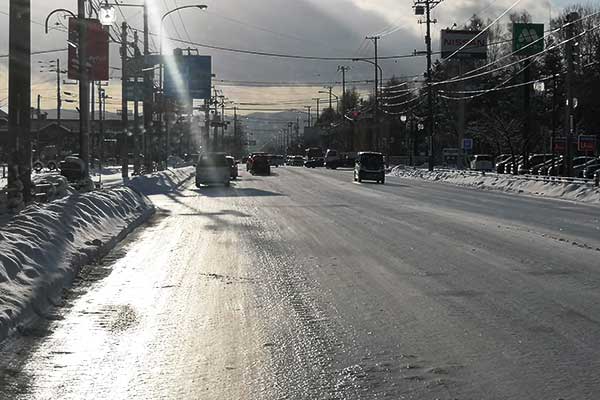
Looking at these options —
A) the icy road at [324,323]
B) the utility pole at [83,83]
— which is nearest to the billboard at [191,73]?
the utility pole at [83,83]

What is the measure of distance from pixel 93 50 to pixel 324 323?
85.7ft

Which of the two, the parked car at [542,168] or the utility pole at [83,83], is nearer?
the utility pole at [83,83]

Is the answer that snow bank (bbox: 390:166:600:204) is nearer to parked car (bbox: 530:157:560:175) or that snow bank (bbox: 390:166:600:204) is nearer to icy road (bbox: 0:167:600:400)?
parked car (bbox: 530:157:560:175)

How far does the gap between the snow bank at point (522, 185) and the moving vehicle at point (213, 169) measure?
14.4 meters

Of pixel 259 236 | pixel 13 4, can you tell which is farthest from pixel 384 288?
pixel 13 4

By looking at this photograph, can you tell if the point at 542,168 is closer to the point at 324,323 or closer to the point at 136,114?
the point at 136,114

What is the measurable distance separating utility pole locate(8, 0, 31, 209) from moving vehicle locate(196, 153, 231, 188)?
1009 inches

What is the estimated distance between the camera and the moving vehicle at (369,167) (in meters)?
50.6

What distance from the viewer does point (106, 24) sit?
109 ft

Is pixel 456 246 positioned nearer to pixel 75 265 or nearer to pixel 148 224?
pixel 75 265

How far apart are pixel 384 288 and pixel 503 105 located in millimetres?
87234

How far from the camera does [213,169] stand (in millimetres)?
43594

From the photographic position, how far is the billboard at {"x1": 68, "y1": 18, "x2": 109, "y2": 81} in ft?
99.7

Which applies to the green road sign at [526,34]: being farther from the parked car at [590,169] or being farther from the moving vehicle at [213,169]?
the moving vehicle at [213,169]
